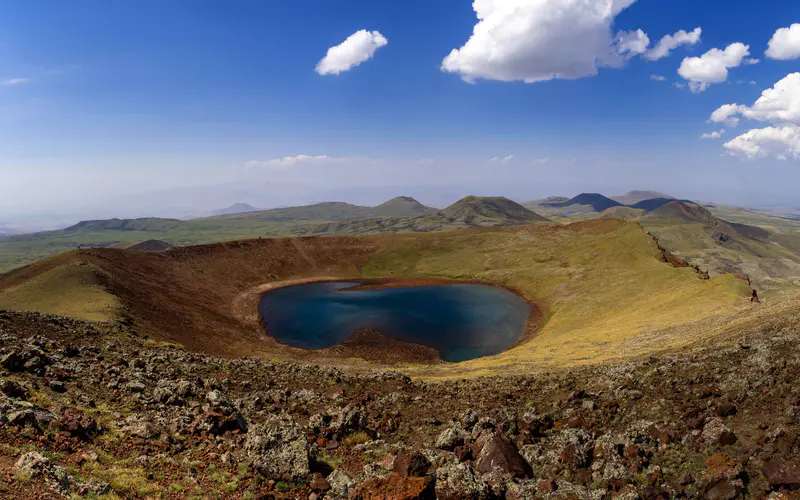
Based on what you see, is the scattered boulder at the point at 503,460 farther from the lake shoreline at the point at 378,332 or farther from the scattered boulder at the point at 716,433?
the lake shoreline at the point at 378,332

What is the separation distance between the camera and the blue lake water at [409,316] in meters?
60.0

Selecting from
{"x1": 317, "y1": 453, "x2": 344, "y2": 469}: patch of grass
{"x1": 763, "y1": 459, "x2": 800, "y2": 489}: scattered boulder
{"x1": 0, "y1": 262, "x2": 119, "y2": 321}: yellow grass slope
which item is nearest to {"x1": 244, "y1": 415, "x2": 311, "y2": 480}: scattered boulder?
{"x1": 317, "y1": 453, "x2": 344, "y2": 469}: patch of grass

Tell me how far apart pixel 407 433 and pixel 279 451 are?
6.98 metres

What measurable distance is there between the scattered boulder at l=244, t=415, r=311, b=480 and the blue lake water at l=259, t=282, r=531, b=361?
4114 cm

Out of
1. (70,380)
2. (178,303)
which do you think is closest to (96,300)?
(178,303)

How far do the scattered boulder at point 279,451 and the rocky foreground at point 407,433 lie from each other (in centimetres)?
5

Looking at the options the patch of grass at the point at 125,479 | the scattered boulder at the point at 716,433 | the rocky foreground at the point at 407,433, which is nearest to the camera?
the patch of grass at the point at 125,479

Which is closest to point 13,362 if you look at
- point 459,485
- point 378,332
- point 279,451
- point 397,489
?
point 279,451

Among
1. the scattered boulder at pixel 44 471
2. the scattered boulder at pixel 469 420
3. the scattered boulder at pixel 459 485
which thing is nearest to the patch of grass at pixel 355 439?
the scattered boulder at pixel 469 420

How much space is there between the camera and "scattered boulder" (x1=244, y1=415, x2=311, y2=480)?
13672 mm

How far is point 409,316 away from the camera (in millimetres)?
72625

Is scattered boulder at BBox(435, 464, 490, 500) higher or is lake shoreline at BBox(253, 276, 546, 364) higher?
scattered boulder at BBox(435, 464, 490, 500)

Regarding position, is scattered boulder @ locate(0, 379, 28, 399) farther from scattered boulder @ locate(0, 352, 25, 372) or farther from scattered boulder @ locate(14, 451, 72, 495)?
scattered boulder @ locate(14, 451, 72, 495)

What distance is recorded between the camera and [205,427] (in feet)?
52.9
